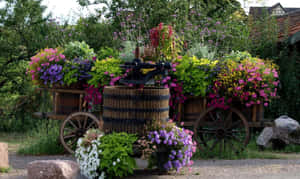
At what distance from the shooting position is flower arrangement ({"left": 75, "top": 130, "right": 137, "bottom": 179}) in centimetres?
460

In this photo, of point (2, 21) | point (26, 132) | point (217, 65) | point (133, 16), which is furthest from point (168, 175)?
point (2, 21)

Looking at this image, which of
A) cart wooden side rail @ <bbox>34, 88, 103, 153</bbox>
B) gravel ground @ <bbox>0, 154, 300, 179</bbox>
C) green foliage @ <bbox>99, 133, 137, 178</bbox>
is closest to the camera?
green foliage @ <bbox>99, 133, 137, 178</bbox>

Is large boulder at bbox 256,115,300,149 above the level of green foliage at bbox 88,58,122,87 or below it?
below

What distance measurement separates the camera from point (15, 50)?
10.5 m

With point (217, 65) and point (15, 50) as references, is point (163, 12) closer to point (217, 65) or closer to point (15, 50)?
point (15, 50)

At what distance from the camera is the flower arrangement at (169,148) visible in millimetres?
4816

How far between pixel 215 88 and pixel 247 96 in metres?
0.52

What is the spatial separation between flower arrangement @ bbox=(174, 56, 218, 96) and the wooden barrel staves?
4.13ft

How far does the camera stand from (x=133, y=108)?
15.9 feet

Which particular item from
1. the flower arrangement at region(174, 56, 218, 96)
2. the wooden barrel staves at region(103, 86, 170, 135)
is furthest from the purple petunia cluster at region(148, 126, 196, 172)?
the flower arrangement at region(174, 56, 218, 96)

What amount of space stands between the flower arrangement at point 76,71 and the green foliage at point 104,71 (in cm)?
15

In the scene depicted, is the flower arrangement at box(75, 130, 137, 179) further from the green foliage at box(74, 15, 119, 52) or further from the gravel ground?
the green foliage at box(74, 15, 119, 52)

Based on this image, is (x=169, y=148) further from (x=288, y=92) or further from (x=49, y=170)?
(x=288, y=92)

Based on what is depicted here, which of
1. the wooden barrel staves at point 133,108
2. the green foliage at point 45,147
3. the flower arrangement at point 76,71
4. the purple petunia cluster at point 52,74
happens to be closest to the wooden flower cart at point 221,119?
the wooden barrel staves at point 133,108
